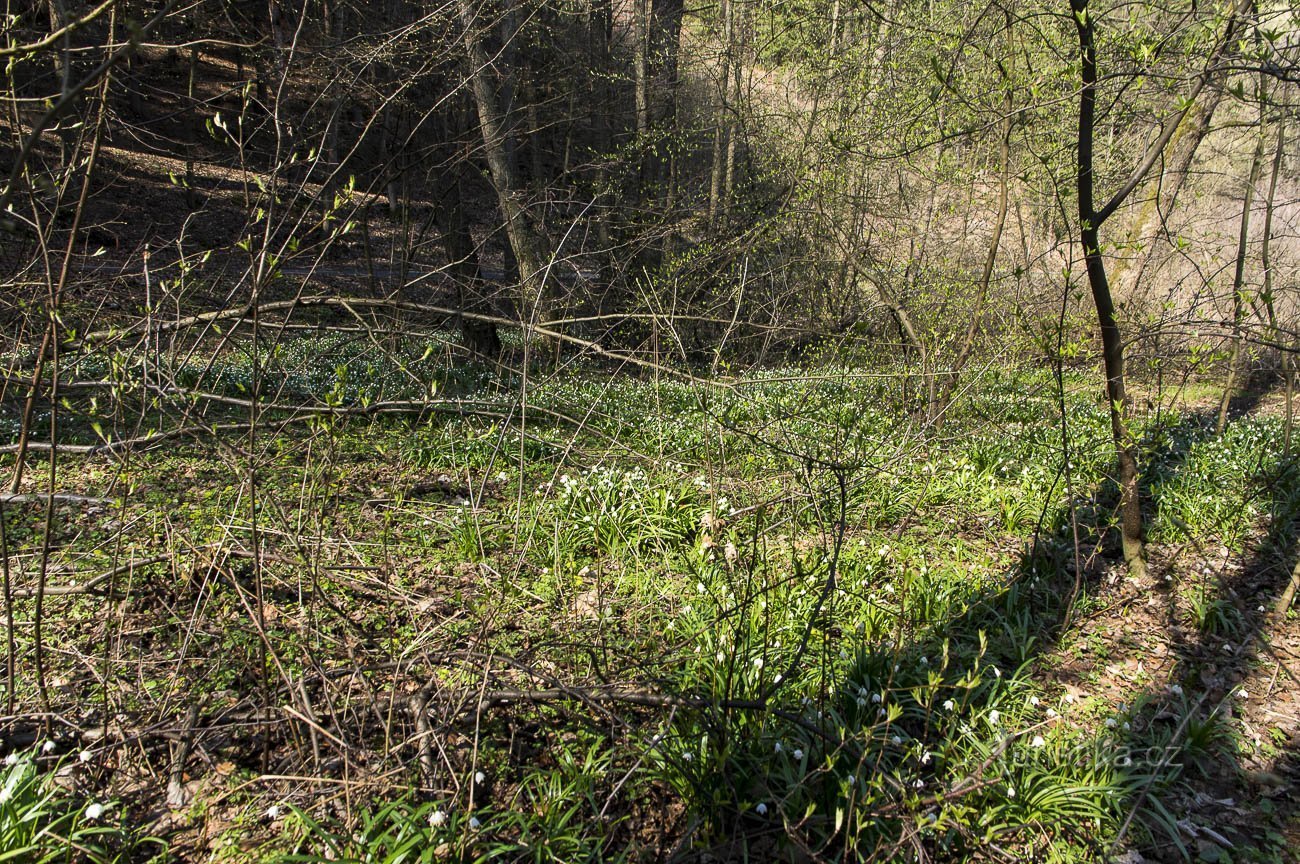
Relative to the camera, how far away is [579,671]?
11.8 ft

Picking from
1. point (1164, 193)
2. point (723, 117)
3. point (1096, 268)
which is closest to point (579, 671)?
point (1096, 268)

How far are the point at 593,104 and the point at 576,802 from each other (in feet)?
43.5

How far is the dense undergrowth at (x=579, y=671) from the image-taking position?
2.76m

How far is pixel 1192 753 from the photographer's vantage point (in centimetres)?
357

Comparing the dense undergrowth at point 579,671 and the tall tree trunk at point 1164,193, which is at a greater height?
the tall tree trunk at point 1164,193

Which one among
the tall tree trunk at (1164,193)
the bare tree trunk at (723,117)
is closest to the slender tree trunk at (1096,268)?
the tall tree trunk at (1164,193)

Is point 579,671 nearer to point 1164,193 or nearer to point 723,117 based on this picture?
point 723,117

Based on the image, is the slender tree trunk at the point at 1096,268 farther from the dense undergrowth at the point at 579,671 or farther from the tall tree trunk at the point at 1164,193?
the dense undergrowth at the point at 579,671

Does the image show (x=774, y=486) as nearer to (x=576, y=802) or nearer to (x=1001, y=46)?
(x=576, y=802)

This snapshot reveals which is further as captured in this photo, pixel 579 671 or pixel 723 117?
pixel 723 117

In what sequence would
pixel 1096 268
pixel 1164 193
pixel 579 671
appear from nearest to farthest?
pixel 579 671
pixel 1096 268
pixel 1164 193

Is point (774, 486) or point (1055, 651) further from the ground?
point (774, 486)

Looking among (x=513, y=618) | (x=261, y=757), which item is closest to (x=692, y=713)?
(x=513, y=618)

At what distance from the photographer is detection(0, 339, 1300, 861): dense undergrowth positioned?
2762 mm
